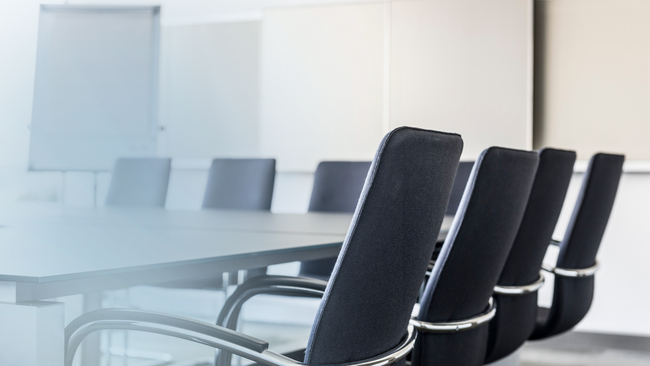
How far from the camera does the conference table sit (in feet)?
3.19

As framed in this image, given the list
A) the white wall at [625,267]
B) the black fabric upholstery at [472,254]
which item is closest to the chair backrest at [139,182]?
the black fabric upholstery at [472,254]

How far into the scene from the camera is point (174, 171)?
18.7 feet

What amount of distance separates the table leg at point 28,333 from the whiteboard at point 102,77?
323 centimetres

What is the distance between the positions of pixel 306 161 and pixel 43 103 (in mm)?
3050

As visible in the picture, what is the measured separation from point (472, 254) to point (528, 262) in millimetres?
605

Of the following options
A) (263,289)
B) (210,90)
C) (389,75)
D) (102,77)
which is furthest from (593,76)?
(263,289)

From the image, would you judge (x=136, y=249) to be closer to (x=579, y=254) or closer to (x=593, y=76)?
(x=579, y=254)

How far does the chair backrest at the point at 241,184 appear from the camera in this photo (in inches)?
144

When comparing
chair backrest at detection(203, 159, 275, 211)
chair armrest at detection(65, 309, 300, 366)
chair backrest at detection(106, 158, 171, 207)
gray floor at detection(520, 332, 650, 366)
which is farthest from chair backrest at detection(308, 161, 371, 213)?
chair armrest at detection(65, 309, 300, 366)

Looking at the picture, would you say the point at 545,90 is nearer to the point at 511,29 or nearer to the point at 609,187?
the point at 511,29

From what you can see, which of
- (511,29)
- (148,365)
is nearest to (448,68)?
(511,29)

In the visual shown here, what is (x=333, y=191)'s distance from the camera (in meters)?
3.50

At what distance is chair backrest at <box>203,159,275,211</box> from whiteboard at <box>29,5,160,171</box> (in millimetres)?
745

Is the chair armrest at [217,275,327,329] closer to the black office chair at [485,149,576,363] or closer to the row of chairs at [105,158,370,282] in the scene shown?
the black office chair at [485,149,576,363]
